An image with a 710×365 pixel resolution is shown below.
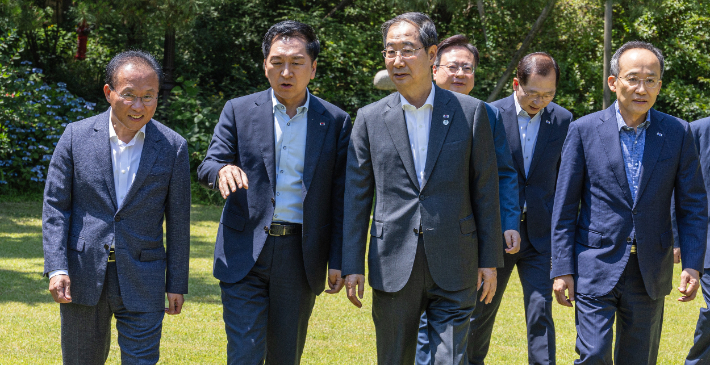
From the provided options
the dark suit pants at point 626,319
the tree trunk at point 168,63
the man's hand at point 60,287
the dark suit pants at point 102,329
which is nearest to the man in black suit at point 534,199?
the dark suit pants at point 626,319

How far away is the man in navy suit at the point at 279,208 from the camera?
4.13 m

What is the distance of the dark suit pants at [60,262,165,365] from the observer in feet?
12.5

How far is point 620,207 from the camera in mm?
4223

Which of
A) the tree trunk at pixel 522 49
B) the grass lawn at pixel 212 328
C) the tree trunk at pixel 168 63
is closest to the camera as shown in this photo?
the grass lawn at pixel 212 328

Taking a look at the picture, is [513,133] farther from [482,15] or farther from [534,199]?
[482,15]

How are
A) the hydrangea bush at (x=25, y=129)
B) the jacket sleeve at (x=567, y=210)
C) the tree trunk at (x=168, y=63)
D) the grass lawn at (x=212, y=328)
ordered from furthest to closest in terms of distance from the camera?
the tree trunk at (x=168, y=63) < the hydrangea bush at (x=25, y=129) < the grass lawn at (x=212, y=328) < the jacket sleeve at (x=567, y=210)

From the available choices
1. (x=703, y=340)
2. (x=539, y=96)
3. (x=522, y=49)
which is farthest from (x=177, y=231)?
(x=522, y=49)

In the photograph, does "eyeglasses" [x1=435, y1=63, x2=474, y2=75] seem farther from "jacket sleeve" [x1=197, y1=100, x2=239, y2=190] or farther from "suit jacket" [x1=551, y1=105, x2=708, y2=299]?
"jacket sleeve" [x1=197, y1=100, x2=239, y2=190]

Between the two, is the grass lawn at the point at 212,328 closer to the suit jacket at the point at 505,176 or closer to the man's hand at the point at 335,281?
the man's hand at the point at 335,281

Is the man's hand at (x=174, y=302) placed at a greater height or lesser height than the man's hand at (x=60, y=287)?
lesser

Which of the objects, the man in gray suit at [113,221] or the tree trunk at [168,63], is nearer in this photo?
the man in gray suit at [113,221]

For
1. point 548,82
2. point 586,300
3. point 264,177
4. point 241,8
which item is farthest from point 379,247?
point 241,8

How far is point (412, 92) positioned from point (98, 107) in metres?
14.4

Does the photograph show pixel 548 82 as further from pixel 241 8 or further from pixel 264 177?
pixel 241 8
